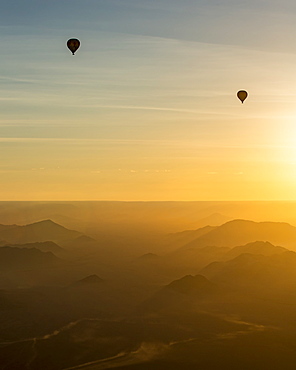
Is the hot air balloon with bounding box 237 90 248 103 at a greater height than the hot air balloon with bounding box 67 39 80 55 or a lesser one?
lesser

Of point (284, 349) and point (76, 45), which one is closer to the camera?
point (76, 45)

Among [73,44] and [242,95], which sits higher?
[73,44]

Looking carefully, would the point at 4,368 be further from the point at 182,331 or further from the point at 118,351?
the point at 182,331

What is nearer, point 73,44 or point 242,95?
point 73,44

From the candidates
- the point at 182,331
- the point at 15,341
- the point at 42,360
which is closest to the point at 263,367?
the point at 182,331

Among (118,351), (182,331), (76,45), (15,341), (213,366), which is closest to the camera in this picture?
(76,45)

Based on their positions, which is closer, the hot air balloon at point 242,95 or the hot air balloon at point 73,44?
the hot air balloon at point 73,44

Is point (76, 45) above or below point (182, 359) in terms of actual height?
above

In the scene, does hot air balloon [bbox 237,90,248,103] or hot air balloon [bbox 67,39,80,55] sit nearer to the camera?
hot air balloon [bbox 67,39,80,55]

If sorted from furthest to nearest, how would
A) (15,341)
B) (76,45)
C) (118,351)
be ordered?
(15,341)
(118,351)
(76,45)

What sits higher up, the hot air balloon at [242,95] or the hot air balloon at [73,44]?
the hot air balloon at [73,44]
